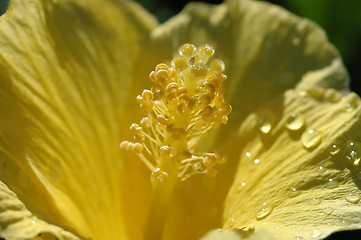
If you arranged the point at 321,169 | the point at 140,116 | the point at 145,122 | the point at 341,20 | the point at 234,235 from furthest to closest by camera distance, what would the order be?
the point at 341,20
the point at 140,116
the point at 145,122
the point at 321,169
the point at 234,235

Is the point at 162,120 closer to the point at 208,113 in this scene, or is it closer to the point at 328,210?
the point at 208,113

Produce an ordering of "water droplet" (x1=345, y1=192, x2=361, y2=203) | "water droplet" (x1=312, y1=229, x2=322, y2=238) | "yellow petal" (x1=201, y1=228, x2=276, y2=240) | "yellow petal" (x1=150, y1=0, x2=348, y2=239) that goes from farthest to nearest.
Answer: "yellow petal" (x1=150, y1=0, x2=348, y2=239) < "water droplet" (x1=345, y1=192, x2=361, y2=203) < "water droplet" (x1=312, y1=229, x2=322, y2=238) < "yellow petal" (x1=201, y1=228, x2=276, y2=240)

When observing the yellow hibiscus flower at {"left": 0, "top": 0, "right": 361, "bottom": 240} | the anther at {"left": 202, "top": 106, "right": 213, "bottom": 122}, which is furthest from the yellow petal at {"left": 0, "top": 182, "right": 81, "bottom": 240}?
the anther at {"left": 202, "top": 106, "right": 213, "bottom": 122}

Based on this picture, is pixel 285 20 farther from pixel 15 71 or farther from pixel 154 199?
pixel 15 71

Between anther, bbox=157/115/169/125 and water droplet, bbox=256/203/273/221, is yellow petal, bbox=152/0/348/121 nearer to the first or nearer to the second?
anther, bbox=157/115/169/125

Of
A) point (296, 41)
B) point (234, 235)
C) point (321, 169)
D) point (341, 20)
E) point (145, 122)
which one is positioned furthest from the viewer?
point (341, 20)

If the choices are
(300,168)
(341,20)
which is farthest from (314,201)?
(341,20)
